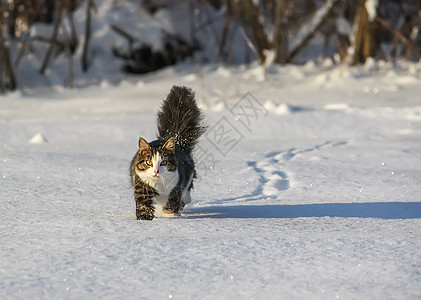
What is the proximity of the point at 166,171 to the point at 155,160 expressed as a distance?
10cm

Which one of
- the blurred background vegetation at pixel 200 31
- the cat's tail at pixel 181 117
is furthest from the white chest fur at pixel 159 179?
the blurred background vegetation at pixel 200 31

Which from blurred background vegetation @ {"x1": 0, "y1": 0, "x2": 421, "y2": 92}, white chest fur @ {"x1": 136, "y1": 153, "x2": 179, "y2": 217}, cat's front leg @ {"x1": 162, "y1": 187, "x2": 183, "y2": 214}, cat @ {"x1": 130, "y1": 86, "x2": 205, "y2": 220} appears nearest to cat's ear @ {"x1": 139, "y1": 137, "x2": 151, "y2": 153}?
cat @ {"x1": 130, "y1": 86, "x2": 205, "y2": 220}

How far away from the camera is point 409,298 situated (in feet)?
7.00

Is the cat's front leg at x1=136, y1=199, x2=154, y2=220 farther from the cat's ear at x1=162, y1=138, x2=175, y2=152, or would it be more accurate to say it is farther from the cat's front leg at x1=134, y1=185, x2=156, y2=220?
the cat's ear at x1=162, y1=138, x2=175, y2=152

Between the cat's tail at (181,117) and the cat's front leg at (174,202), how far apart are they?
527 millimetres

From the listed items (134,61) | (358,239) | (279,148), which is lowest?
(134,61)

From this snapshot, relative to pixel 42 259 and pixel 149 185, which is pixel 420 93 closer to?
pixel 149 185

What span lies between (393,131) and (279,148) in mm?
1459

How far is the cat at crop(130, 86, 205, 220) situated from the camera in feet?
10.5

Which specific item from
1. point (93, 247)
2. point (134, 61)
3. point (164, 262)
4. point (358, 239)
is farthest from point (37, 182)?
point (134, 61)

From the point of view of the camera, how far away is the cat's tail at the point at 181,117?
3785 mm

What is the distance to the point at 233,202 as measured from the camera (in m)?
3.80

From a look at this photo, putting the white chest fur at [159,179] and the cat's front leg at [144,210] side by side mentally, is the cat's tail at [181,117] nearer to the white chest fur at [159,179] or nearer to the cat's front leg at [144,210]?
the white chest fur at [159,179]

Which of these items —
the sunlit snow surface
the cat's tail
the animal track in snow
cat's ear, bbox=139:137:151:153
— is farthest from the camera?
the animal track in snow
